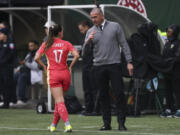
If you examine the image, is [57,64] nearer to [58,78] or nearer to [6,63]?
[58,78]

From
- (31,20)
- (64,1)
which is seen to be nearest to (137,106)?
(64,1)

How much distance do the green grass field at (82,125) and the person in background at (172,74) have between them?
0.40 meters

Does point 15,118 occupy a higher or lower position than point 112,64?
lower

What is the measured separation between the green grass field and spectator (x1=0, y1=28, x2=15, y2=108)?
195 cm

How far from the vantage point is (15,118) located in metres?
13.3

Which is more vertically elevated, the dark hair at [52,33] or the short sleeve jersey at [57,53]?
the dark hair at [52,33]

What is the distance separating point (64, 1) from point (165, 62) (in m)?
3.81

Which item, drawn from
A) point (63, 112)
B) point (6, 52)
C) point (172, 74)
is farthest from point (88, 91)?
point (63, 112)

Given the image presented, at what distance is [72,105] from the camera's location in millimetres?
14617

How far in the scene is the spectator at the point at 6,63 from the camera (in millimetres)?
16344

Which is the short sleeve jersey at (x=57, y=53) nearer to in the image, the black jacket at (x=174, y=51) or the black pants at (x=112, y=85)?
the black pants at (x=112, y=85)

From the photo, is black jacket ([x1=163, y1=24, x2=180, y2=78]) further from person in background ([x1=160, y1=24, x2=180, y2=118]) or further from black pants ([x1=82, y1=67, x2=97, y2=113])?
black pants ([x1=82, y1=67, x2=97, y2=113])

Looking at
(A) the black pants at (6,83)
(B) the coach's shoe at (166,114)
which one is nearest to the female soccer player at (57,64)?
(B) the coach's shoe at (166,114)

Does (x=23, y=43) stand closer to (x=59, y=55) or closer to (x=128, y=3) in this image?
(x=128, y=3)
